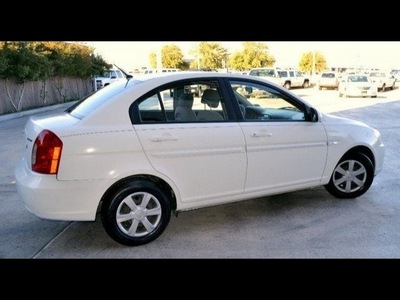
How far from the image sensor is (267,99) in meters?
3.90

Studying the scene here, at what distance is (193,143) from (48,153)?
1.29 metres

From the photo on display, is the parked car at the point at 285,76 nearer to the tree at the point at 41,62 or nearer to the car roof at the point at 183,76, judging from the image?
the tree at the point at 41,62

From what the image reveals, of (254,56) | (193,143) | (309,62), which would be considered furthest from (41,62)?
(309,62)

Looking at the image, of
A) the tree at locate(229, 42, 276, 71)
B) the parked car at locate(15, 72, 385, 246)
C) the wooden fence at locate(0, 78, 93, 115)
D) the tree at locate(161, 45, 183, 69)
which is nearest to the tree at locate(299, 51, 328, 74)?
the tree at locate(229, 42, 276, 71)

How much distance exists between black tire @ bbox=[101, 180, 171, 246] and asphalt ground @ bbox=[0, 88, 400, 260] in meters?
0.12

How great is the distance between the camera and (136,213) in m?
3.24

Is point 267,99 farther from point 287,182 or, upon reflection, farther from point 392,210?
point 392,210

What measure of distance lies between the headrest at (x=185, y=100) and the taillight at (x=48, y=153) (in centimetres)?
121

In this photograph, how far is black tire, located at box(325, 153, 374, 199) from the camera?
428 centimetres

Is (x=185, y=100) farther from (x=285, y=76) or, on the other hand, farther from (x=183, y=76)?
(x=285, y=76)

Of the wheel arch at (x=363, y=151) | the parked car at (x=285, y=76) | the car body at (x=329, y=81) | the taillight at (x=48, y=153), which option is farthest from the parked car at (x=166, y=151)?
the car body at (x=329, y=81)

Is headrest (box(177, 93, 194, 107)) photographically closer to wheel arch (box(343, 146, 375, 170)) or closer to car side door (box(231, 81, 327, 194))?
car side door (box(231, 81, 327, 194))
